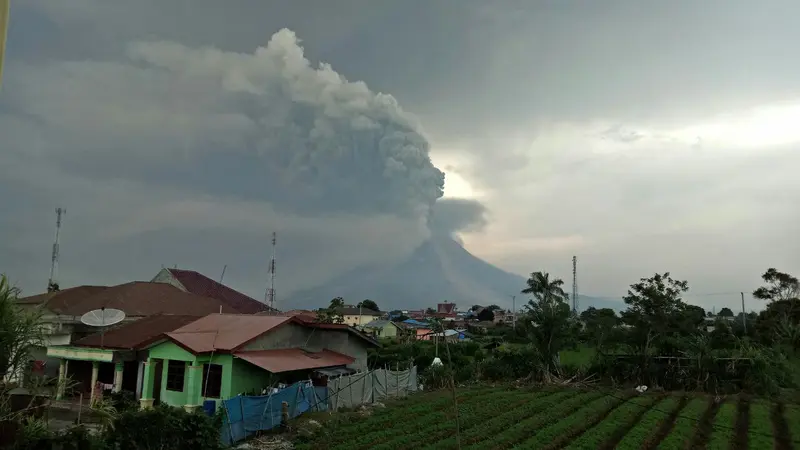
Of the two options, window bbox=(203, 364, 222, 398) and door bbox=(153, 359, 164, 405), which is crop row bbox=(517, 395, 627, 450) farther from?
door bbox=(153, 359, 164, 405)

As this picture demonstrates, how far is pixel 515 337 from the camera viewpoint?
41594 mm

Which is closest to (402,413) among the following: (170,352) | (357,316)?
(170,352)

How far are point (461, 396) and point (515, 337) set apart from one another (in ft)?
42.4

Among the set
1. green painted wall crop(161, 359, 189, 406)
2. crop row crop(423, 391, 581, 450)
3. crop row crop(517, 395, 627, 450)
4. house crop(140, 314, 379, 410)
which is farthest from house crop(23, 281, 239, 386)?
crop row crop(517, 395, 627, 450)

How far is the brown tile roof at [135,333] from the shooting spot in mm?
27297

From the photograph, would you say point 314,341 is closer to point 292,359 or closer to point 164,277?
point 292,359

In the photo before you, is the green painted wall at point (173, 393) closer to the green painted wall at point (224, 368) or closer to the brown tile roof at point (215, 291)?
the green painted wall at point (224, 368)

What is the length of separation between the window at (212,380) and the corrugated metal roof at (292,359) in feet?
4.66

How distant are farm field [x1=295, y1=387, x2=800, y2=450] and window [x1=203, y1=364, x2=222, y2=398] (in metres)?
5.40

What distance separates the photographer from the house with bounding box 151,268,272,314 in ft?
180

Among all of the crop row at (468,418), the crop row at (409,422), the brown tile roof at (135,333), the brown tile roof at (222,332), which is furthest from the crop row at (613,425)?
the brown tile roof at (135,333)

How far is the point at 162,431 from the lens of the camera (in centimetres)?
1370

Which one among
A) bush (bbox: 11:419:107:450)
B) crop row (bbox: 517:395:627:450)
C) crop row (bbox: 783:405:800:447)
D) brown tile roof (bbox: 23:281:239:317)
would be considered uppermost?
brown tile roof (bbox: 23:281:239:317)

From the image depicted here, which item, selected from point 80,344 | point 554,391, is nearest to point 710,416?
point 554,391
